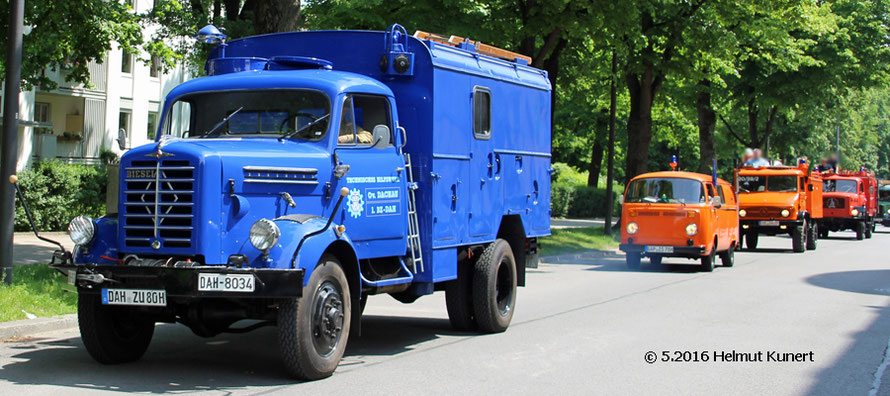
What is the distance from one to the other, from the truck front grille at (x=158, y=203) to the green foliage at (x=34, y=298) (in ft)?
8.73

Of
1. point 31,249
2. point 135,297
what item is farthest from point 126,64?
point 135,297

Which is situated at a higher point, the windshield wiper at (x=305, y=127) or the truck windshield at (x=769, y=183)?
the truck windshield at (x=769, y=183)

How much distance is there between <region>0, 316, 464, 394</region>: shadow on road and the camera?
299 inches

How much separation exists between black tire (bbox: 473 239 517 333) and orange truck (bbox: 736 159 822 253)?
60.3 feet

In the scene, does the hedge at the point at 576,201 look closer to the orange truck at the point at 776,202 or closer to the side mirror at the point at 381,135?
the orange truck at the point at 776,202

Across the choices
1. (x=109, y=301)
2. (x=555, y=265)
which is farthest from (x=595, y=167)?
(x=109, y=301)

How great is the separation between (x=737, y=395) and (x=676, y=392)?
474 mm

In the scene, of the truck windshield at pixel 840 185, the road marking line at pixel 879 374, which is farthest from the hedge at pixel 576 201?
the road marking line at pixel 879 374

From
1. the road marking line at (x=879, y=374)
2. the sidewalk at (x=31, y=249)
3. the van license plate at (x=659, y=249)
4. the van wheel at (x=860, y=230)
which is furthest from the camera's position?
the van wheel at (x=860, y=230)

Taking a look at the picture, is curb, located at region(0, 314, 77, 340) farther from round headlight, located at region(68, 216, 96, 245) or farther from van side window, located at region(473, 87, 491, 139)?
van side window, located at region(473, 87, 491, 139)

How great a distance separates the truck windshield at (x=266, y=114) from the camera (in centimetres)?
850

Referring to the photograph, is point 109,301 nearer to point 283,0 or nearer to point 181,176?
point 181,176

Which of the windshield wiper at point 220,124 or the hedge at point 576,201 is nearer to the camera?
the windshield wiper at point 220,124

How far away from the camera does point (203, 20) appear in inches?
899
